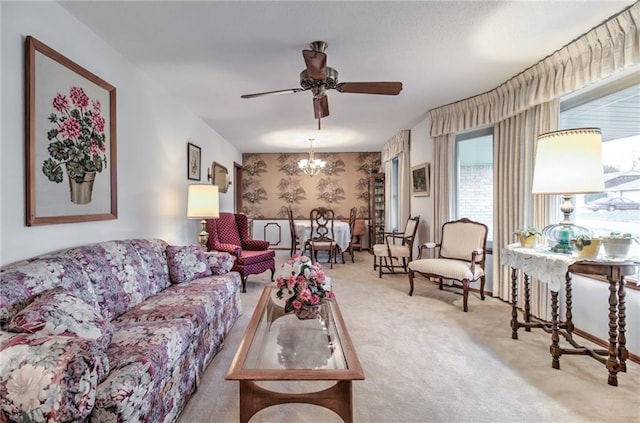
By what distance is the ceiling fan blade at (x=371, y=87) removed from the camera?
2.56 m

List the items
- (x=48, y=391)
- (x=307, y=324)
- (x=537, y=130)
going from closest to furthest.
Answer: (x=48, y=391), (x=307, y=324), (x=537, y=130)

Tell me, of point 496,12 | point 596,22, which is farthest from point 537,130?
point 496,12

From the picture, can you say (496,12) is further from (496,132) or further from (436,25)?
(496,132)

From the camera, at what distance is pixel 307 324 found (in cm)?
203

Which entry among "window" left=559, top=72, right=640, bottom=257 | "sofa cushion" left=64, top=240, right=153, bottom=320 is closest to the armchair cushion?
"window" left=559, top=72, right=640, bottom=257

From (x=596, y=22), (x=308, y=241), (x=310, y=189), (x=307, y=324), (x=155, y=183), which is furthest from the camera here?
(x=310, y=189)

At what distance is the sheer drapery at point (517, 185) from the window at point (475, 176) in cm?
30

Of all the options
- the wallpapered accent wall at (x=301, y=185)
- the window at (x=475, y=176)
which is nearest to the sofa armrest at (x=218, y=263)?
the window at (x=475, y=176)

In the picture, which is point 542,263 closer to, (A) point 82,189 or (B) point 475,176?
(B) point 475,176

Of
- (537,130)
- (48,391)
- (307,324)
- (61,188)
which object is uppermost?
(537,130)

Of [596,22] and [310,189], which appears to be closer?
[596,22]

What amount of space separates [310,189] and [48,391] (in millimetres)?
6981

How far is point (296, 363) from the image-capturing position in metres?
1.53

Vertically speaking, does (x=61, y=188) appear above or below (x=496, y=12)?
below
